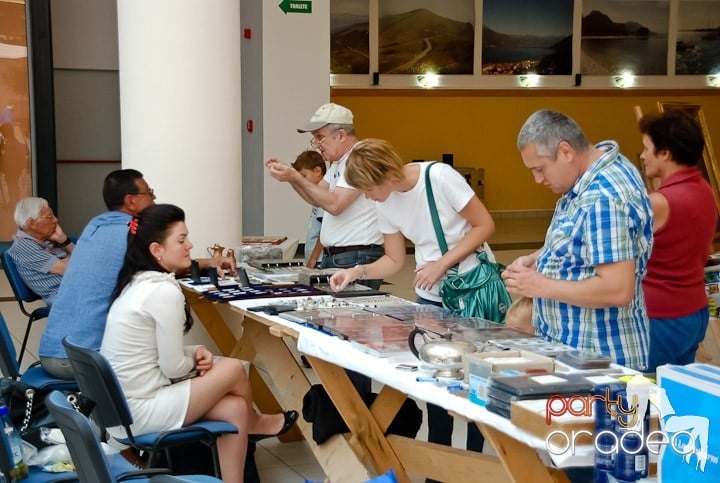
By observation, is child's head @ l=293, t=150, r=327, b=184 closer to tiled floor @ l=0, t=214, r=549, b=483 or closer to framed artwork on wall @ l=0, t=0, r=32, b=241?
tiled floor @ l=0, t=214, r=549, b=483

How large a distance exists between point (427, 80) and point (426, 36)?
699 mm

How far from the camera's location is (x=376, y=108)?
16234 mm

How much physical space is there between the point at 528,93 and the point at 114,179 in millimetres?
12862

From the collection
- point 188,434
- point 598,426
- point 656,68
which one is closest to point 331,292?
point 188,434

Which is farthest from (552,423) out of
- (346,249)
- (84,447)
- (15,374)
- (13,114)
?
(13,114)

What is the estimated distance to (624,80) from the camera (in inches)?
692

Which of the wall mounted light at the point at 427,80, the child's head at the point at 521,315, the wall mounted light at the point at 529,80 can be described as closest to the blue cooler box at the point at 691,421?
the child's head at the point at 521,315

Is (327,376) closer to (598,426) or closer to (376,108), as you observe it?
(598,426)

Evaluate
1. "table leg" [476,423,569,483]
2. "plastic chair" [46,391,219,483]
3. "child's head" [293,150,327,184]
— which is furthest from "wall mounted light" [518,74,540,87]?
"plastic chair" [46,391,219,483]

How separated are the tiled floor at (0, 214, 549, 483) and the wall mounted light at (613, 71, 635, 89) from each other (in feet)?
9.49

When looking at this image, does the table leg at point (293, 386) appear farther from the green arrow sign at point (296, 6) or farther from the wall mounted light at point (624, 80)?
the wall mounted light at point (624, 80)

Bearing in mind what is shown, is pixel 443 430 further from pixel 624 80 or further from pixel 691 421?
pixel 624 80

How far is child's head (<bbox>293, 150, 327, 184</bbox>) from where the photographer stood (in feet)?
20.3

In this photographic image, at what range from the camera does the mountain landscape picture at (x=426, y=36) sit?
16.0m
